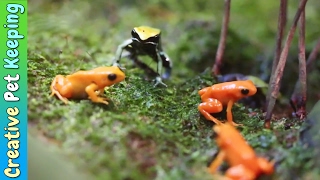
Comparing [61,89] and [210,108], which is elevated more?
[61,89]

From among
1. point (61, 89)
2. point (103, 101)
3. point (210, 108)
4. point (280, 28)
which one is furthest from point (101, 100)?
point (280, 28)

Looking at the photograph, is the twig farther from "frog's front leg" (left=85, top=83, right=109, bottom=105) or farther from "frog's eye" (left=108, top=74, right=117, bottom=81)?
"frog's front leg" (left=85, top=83, right=109, bottom=105)

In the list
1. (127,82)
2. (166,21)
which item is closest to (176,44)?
(166,21)

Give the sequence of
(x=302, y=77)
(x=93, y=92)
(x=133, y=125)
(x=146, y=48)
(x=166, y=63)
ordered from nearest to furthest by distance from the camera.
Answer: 1. (x=133, y=125)
2. (x=93, y=92)
3. (x=302, y=77)
4. (x=146, y=48)
5. (x=166, y=63)

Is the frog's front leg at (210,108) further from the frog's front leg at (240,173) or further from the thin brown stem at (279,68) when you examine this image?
the frog's front leg at (240,173)

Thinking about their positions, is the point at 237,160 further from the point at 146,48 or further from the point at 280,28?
the point at 146,48

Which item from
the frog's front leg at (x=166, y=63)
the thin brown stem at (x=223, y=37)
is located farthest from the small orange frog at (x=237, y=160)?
the frog's front leg at (x=166, y=63)

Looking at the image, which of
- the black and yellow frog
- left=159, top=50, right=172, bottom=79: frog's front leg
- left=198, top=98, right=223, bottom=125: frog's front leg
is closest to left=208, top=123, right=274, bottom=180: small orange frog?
left=198, top=98, right=223, bottom=125: frog's front leg
